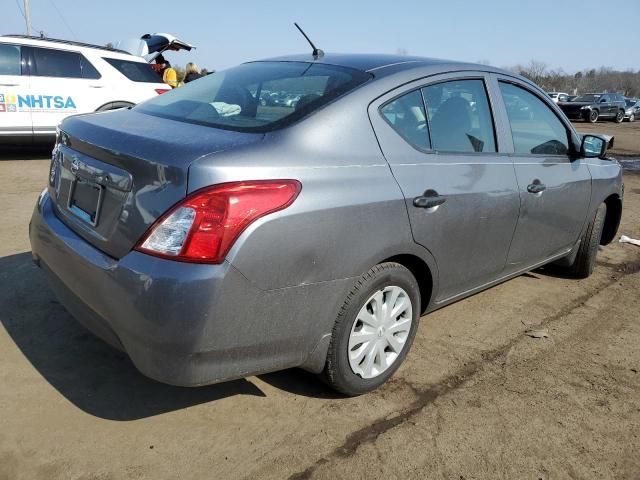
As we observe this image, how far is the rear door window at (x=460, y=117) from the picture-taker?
115 inches

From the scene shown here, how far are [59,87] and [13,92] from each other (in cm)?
66

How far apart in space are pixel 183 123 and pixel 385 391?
66.1 inches

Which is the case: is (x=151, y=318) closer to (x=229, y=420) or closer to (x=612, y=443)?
(x=229, y=420)

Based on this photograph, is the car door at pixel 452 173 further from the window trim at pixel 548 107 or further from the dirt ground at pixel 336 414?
the dirt ground at pixel 336 414

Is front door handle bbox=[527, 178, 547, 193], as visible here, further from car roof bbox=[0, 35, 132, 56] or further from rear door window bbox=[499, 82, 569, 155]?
car roof bbox=[0, 35, 132, 56]

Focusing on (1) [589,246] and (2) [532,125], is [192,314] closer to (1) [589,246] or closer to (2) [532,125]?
(2) [532,125]

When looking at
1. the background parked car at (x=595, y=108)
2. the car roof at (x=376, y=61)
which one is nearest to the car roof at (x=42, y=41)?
the car roof at (x=376, y=61)

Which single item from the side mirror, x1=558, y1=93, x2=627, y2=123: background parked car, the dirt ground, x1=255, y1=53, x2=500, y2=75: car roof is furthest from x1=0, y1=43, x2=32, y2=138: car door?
x1=558, y1=93, x2=627, y2=123: background parked car

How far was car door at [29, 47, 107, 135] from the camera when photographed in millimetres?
8266

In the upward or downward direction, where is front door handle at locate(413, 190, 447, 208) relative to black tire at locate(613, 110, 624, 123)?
upward

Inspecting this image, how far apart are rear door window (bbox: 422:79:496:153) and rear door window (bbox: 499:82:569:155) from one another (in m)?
0.26

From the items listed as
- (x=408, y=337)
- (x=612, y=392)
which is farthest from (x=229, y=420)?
(x=612, y=392)

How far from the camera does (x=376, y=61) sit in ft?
9.78

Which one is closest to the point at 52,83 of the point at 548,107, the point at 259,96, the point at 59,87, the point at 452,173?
the point at 59,87
